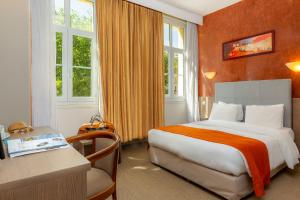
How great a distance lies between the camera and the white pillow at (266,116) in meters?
3.07

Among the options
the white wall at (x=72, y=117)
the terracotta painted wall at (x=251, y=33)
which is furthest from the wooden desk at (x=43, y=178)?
the terracotta painted wall at (x=251, y=33)

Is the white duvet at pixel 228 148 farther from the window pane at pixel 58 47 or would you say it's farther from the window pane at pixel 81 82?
the window pane at pixel 58 47

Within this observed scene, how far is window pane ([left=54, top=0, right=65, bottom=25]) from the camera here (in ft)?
10.7

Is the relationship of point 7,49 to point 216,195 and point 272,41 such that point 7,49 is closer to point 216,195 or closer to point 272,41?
point 216,195

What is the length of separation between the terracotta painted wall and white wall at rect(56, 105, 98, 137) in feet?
9.49

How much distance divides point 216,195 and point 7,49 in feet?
8.54

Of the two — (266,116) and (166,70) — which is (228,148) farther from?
(166,70)

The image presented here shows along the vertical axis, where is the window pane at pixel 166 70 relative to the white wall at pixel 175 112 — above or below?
above

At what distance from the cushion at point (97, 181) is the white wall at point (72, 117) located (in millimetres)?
1946

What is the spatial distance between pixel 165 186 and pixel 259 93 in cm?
246

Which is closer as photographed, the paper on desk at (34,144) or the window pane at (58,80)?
the paper on desk at (34,144)

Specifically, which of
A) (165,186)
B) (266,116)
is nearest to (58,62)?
(165,186)

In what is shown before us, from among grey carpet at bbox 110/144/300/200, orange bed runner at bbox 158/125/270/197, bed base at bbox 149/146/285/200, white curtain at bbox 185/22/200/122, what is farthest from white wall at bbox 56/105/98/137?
white curtain at bbox 185/22/200/122

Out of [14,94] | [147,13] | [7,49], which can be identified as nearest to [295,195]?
[14,94]
